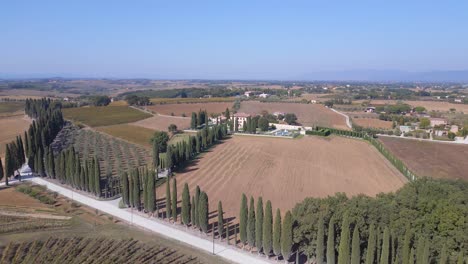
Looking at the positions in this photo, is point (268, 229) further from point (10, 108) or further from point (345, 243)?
point (10, 108)

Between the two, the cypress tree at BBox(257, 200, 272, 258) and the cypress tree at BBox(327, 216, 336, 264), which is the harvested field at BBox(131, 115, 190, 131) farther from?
the cypress tree at BBox(327, 216, 336, 264)

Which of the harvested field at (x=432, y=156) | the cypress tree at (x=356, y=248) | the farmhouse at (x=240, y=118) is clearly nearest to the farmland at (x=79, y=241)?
the cypress tree at (x=356, y=248)

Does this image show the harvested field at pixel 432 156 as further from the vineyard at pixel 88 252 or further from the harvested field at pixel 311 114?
the vineyard at pixel 88 252

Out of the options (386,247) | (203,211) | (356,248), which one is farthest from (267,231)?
(386,247)

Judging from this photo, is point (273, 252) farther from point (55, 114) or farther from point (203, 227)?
point (55, 114)

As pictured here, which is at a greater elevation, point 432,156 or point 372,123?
point 372,123

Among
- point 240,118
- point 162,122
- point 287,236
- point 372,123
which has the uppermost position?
point 240,118

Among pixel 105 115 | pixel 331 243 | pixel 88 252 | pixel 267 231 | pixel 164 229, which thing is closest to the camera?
pixel 331 243
